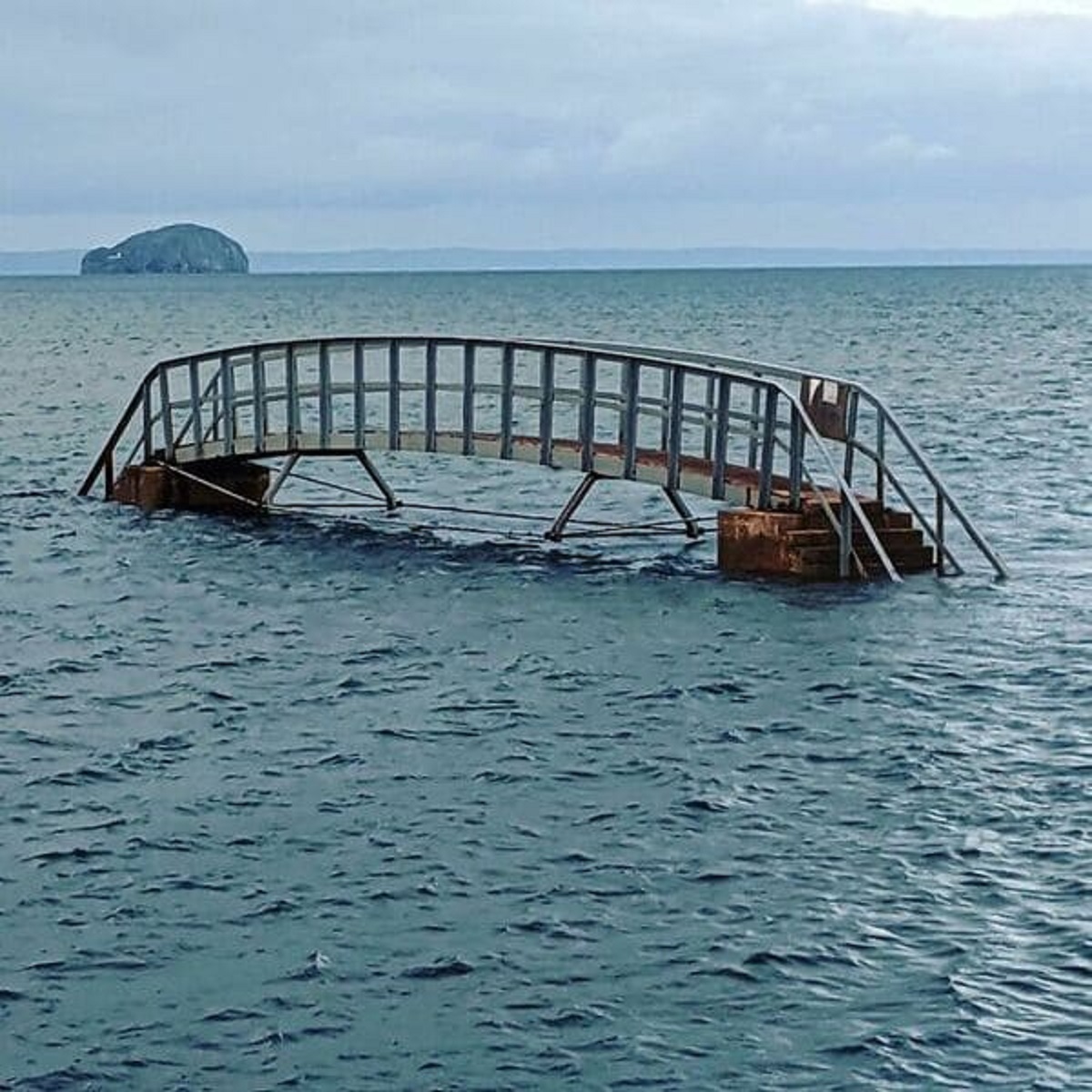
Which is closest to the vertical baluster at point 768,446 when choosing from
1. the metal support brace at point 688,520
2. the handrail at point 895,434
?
the handrail at point 895,434

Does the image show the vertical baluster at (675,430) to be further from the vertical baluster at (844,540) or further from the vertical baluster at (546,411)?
the vertical baluster at (844,540)

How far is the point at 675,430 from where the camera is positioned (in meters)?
29.9

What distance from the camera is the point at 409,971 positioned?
47.1 feet

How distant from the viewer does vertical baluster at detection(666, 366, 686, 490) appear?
29.8 meters

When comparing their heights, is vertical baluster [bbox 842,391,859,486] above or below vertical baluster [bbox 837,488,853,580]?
above

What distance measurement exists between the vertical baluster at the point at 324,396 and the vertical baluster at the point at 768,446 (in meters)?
8.29

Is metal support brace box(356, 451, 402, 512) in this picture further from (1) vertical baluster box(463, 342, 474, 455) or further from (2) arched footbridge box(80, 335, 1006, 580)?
(1) vertical baluster box(463, 342, 474, 455)

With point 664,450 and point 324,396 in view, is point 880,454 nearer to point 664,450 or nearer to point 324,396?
point 664,450

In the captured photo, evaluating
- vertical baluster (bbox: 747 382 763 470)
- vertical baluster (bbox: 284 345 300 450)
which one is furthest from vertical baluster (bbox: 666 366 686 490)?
vertical baluster (bbox: 284 345 300 450)

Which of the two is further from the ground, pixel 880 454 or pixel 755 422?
pixel 755 422

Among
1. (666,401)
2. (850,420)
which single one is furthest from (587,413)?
(850,420)

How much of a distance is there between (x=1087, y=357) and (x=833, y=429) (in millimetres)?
68215

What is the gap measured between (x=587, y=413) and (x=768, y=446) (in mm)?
3490

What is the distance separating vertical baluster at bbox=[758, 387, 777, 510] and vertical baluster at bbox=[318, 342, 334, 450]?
829cm
